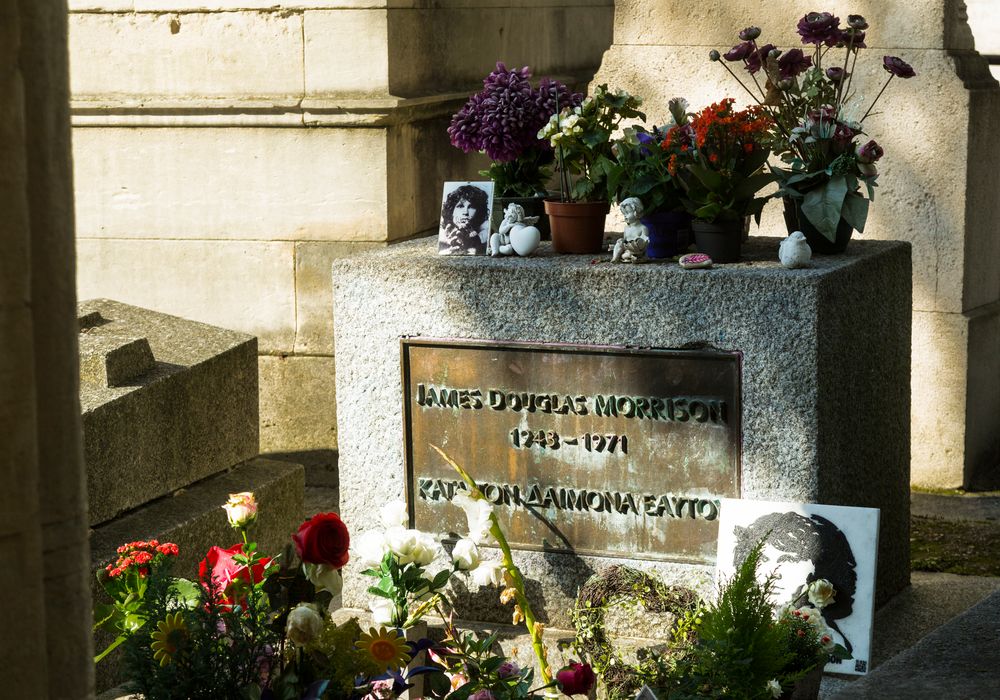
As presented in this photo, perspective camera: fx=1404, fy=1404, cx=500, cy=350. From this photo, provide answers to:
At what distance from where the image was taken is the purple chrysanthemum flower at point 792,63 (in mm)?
4234

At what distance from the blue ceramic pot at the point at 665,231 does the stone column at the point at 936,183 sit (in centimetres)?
249

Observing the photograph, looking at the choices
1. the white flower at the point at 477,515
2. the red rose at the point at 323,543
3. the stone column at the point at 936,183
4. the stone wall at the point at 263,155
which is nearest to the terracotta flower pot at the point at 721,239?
the white flower at the point at 477,515

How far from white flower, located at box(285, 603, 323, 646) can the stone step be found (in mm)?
1764

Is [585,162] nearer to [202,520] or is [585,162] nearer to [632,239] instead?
[632,239]

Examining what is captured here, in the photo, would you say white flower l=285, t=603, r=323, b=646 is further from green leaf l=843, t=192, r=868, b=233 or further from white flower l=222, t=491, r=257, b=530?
green leaf l=843, t=192, r=868, b=233

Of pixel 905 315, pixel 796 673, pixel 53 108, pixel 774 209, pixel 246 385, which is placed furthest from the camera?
pixel 774 209

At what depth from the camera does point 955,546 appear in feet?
17.5

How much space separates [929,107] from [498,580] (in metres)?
3.34

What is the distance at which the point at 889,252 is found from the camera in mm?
4246

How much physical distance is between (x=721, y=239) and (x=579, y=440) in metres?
0.71

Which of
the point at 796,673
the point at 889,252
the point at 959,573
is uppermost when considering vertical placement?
the point at 889,252

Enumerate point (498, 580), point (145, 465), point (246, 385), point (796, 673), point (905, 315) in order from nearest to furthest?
1. point (796, 673)
2. point (498, 580)
3. point (905, 315)
4. point (145, 465)
5. point (246, 385)

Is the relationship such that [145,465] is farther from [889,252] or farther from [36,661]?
[36,661]

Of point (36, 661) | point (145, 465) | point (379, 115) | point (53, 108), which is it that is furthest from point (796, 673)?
point (379, 115)
